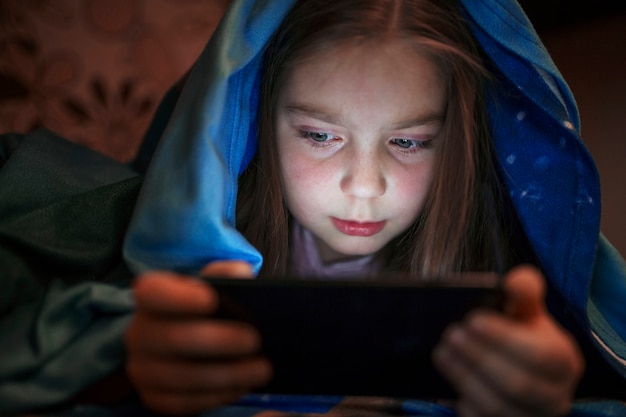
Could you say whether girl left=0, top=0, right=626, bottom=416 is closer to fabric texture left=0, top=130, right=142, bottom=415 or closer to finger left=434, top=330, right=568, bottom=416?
fabric texture left=0, top=130, right=142, bottom=415

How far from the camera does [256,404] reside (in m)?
0.63

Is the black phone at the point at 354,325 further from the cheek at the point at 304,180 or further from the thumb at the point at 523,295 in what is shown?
the cheek at the point at 304,180

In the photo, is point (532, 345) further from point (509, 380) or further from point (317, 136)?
point (317, 136)

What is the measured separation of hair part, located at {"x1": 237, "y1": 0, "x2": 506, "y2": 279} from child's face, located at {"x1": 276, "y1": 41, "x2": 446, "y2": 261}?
0.8 inches

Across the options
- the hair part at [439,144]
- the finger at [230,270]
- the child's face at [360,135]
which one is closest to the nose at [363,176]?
the child's face at [360,135]

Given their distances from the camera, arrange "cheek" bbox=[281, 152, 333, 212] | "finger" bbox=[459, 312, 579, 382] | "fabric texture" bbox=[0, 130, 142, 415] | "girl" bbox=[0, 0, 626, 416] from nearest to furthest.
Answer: "finger" bbox=[459, 312, 579, 382], "fabric texture" bbox=[0, 130, 142, 415], "girl" bbox=[0, 0, 626, 416], "cheek" bbox=[281, 152, 333, 212]

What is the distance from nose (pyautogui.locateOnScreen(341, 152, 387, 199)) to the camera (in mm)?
736

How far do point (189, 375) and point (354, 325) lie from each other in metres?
0.14

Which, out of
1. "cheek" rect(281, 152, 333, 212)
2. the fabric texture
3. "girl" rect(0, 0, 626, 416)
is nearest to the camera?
the fabric texture

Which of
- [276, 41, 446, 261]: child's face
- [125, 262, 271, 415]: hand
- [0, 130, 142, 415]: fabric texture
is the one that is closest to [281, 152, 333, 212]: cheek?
[276, 41, 446, 261]: child's face

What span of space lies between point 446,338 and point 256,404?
0.23m

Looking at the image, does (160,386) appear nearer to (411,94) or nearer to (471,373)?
Result: (471,373)

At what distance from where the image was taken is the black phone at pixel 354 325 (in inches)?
18.5

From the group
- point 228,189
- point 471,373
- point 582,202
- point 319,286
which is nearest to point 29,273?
point 228,189
